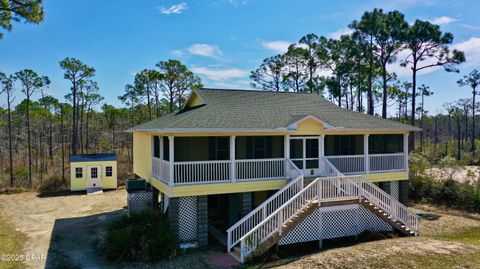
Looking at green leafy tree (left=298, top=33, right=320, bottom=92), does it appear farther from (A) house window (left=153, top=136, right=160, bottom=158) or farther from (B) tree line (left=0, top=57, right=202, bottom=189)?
(A) house window (left=153, top=136, right=160, bottom=158)

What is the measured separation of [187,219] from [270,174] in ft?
13.0

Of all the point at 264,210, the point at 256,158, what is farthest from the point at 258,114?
the point at 264,210

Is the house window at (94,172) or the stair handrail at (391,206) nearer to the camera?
the stair handrail at (391,206)

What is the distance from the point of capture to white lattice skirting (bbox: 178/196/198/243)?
521 inches

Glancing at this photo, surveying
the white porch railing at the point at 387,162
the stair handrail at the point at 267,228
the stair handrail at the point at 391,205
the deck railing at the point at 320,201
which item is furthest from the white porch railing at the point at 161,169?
the white porch railing at the point at 387,162

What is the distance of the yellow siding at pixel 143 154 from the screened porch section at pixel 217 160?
1.59ft

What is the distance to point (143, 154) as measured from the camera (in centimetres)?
1867

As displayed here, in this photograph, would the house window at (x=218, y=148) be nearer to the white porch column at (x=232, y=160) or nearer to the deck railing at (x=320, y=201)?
the white porch column at (x=232, y=160)

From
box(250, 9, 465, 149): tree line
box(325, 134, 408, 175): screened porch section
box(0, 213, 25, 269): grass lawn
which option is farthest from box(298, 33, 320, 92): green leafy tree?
box(0, 213, 25, 269): grass lawn

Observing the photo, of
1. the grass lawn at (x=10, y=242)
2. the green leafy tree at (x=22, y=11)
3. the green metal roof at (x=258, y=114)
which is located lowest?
the grass lawn at (x=10, y=242)

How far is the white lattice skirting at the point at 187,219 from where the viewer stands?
43.4ft

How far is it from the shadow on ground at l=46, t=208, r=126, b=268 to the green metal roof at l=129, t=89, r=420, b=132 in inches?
200

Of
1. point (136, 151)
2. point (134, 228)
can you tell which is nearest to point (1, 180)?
point (136, 151)

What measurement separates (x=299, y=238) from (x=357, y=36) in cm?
2200
